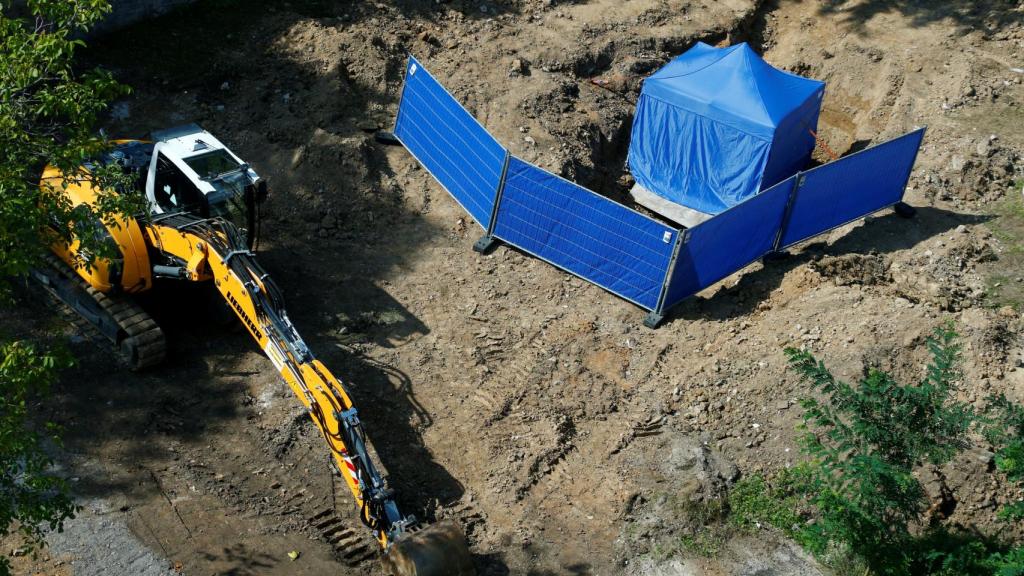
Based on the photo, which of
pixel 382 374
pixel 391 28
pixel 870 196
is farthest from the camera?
pixel 391 28

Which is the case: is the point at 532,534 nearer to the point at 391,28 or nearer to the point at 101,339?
the point at 101,339

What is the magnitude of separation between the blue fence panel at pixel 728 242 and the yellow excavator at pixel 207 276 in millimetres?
4796

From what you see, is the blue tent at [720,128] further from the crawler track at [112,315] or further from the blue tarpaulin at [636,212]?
the crawler track at [112,315]

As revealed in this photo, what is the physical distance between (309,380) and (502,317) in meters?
3.62

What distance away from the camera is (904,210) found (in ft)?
45.0

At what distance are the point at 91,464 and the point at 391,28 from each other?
9.45 m

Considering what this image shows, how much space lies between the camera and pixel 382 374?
36.8 feet

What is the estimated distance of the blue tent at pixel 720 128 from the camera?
14320mm

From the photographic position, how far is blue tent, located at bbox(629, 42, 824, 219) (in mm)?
14320

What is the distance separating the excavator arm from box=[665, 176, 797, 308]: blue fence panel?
4.73 metres

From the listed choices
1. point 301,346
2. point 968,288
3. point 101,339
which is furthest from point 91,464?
point 968,288

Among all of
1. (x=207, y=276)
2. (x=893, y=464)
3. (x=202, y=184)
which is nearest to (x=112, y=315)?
(x=207, y=276)

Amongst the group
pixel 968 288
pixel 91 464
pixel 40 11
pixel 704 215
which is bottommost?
pixel 91 464

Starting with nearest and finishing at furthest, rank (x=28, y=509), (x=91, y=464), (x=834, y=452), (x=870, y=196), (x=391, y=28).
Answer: (x=28, y=509), (x=834, y=452), (x=91, y=464), (x=870, y=196), (x=391, y=28)
